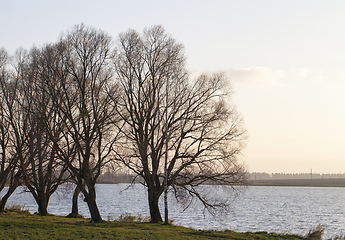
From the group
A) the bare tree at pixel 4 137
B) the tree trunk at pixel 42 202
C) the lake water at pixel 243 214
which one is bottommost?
the lake water at pixel 243 214

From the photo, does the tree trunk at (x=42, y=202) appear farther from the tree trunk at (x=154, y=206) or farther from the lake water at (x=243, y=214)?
the tree trunk at (x=154, y=206)

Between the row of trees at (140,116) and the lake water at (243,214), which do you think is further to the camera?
the lake water at (243,214)

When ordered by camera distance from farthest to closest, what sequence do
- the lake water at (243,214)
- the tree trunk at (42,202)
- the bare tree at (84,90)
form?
the lake water at (243,214) → the tree trunk at (42,202) → the bare tree at (84,90)

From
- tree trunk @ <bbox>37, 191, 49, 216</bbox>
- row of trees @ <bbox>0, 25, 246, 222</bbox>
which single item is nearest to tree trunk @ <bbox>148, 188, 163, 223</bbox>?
row of trees @ <bbox>0, 25, 246, 222</bbox>

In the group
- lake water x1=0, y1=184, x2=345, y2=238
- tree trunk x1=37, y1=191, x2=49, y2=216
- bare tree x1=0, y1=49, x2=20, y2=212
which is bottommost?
lake water x1=0, y1=184, x2=345, y2=238

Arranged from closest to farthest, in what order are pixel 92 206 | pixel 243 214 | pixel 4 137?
1. pixel 92 206
2. pixel 4 137
3. pixel 243 214

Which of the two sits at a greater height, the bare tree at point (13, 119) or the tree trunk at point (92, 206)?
the bare tree at point (13, 119)

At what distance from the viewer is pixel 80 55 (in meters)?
25.2

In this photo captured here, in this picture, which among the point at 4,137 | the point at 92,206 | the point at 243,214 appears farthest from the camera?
the point at 243,214

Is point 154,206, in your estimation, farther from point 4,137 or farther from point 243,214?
point 243,214

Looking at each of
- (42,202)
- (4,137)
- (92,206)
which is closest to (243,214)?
(42,202)

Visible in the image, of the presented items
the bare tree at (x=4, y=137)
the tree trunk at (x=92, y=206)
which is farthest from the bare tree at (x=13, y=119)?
the tree trunk at (x=92, y=206)

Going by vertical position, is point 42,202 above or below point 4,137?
below

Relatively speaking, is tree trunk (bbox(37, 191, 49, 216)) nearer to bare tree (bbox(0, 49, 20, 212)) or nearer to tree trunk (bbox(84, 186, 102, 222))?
bare tree (bbox(0, 49, 20, 212))
